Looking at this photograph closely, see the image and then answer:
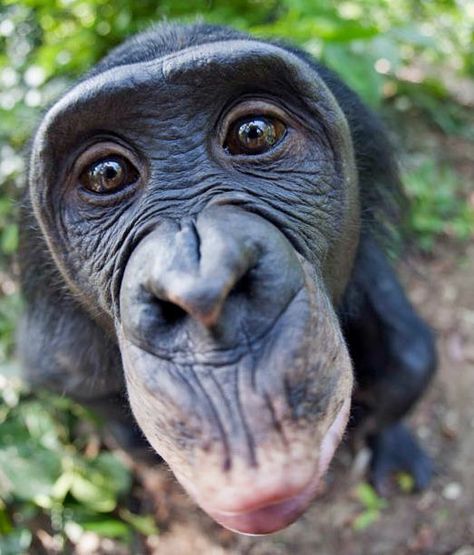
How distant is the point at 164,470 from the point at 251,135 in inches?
51.3

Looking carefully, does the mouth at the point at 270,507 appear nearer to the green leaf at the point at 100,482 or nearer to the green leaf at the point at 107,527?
the green leaf at the point at 107,527

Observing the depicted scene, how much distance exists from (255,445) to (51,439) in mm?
2147

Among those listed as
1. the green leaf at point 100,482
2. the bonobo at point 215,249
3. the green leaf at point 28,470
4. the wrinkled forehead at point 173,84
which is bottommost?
the green leaf at point 100,482

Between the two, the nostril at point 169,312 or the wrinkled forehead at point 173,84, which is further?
the wrinkled forehead at point 173,84

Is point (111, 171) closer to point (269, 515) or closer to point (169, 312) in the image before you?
point (169, 312)

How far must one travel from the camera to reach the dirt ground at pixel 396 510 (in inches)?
119

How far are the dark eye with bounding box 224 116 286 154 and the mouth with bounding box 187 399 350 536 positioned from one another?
808 mm

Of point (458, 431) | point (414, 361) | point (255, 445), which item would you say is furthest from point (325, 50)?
point (255, 445)

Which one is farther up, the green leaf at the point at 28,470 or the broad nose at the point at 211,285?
the broad nose at the point at 211,285

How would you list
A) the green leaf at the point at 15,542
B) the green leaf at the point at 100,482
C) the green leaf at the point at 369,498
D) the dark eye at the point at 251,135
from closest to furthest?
1. the dark eye at the point at 251,135
2. the green leaf at the point at 15,542
3. the green leaf at the point at 100,482
4. the green leaf at the point at 369,498

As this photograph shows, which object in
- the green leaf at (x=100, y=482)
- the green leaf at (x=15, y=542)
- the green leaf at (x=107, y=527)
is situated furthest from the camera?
the green leaf at (x=100, y=482)

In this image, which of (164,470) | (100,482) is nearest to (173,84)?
(164,470)

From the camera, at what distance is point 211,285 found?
1322 mm

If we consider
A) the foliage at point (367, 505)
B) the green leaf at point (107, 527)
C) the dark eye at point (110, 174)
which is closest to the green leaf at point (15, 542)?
the green leaf at point (107, 527)
